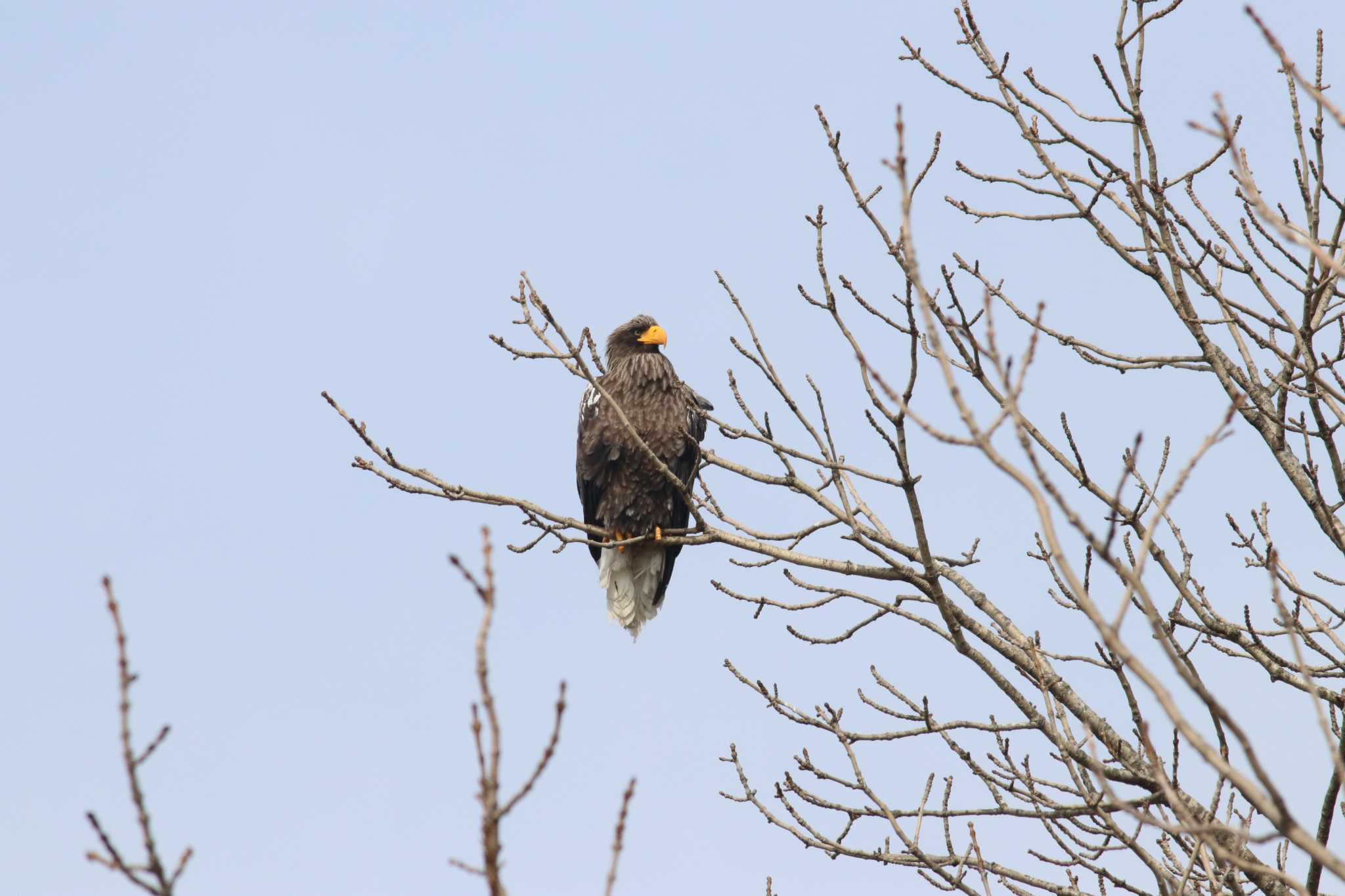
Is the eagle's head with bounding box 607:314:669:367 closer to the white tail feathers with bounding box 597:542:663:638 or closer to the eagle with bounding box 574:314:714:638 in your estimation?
the eagle with bounding box 574:314:714:638

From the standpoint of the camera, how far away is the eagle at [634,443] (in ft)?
24.0

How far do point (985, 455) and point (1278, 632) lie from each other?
2.85 meters

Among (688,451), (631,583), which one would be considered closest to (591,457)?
(688,451)

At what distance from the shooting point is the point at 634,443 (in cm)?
707

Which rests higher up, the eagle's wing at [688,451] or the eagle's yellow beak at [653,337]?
the eagle's yellow beak at [653,337]

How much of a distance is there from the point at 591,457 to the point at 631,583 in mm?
1087

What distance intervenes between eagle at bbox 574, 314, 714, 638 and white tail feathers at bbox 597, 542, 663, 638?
0.23ft

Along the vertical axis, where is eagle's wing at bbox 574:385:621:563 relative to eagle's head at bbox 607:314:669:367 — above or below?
below

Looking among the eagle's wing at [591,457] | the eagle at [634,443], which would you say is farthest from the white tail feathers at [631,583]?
the eagle's wing at [591,457]

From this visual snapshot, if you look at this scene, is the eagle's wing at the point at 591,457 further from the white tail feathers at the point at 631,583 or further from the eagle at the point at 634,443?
the white tail feathers at the point at 631,583

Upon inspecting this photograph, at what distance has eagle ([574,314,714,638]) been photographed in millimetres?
7316

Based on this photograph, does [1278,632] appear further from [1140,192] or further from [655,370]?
[655,370]

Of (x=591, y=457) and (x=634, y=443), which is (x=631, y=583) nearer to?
(x=591, y=457)

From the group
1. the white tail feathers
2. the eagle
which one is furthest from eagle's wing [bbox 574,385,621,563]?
the white tail feathers
